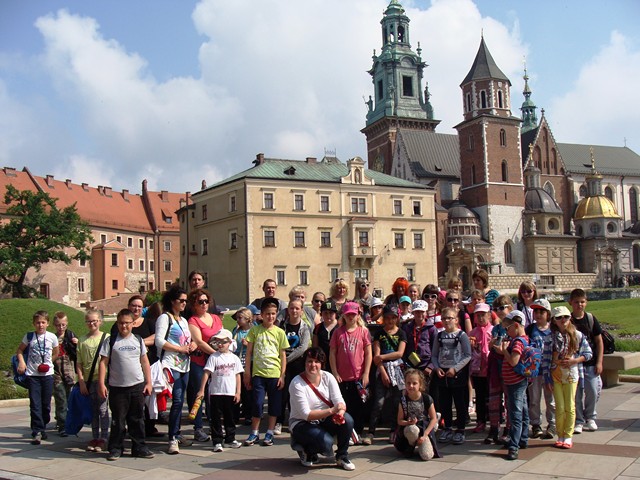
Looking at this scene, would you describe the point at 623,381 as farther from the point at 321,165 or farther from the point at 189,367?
the point at 321,165

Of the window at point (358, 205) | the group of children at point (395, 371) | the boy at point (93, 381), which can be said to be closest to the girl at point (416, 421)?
the group of children at point (395, 371)

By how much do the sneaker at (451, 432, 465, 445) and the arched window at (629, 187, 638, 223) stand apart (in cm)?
8596

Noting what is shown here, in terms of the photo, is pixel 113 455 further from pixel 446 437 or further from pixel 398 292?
pixel 398 292

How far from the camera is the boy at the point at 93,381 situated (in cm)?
905

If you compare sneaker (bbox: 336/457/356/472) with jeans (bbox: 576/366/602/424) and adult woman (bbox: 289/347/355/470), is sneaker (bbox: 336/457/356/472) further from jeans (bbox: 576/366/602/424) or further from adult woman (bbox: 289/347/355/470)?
jeans (bbox: 576/366/602/424)

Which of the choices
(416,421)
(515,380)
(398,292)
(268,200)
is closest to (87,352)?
(416,421)

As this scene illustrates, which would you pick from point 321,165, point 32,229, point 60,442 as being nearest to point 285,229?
point 321,165

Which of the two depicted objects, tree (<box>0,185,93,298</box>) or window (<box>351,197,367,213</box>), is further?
window (<box>351,197,367,213</box>)

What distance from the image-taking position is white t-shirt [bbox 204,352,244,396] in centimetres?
898

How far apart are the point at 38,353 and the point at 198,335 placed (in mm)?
2594

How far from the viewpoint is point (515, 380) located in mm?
8453

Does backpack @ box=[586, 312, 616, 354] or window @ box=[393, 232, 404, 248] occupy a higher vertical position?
window @ box=[393, 232, 404, 248]

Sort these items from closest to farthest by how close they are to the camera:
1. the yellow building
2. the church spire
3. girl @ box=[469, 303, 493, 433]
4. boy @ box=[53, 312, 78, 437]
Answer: girl @ box=[469, 303, 493, 433] < boy @ box=[53, 312, 78, 437] < the yellow building < the church spire

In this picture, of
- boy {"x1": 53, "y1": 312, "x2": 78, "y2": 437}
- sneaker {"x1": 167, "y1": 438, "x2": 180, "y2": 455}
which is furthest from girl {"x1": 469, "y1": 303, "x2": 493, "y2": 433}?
boy {"x1": 53, "y1": 312, "x2": 78, "y2": 437}
